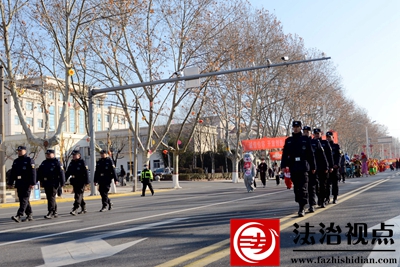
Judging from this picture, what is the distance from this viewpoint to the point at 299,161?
983cm

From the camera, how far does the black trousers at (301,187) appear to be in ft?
31.5

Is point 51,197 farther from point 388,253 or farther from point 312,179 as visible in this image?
point 388,253

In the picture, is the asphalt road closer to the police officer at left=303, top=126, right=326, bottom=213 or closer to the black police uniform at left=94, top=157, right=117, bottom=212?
the police officer at left=303, top=126, right=326, bottom=213

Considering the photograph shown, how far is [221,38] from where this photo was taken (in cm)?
3400

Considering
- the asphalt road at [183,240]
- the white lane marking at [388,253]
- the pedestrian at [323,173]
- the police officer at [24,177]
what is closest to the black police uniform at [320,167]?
the pedestrian at [323,173]

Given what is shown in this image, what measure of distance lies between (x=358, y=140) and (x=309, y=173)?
89106mm

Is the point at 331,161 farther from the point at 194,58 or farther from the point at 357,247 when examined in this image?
the point at 194,58

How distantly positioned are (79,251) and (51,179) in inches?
238

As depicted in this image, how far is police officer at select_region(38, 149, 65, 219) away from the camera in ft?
41.0

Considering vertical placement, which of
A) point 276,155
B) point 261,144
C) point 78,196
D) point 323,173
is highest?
point 261,144

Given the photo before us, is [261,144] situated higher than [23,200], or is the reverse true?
[261,144]

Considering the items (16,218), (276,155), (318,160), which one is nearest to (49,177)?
(16,218)

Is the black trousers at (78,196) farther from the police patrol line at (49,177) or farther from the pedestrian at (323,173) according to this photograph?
the pedestrian at (323,173)

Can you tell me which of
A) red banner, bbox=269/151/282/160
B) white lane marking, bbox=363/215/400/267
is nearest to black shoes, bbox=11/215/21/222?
white lane marking, bbox=363/215/400/267
